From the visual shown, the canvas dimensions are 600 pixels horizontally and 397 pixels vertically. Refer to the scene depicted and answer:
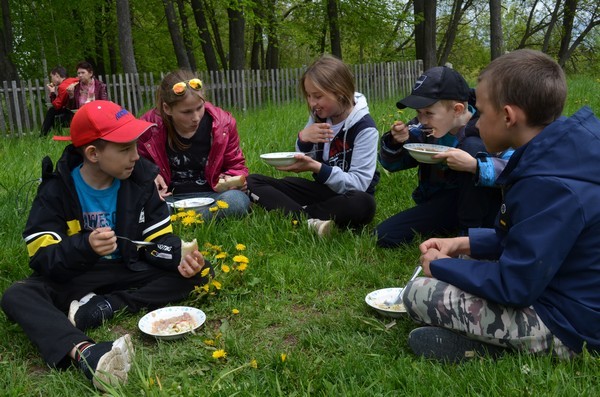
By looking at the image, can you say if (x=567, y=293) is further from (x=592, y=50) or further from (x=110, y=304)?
(x=592, y=50)

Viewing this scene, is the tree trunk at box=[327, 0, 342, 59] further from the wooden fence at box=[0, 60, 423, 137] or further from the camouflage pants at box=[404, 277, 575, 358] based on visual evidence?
the camouflage pants at box=[404, 277, 575, 358]

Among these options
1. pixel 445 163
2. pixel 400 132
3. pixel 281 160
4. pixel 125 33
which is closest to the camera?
pixel 445 163

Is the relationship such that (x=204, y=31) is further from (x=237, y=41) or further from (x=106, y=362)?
(x=106, y=362)

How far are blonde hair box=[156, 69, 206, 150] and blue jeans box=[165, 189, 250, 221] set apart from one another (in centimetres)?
37

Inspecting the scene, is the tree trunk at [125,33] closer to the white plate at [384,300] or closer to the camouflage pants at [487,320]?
the white plate at [384,300]

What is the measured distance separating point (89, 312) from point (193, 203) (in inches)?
53.2

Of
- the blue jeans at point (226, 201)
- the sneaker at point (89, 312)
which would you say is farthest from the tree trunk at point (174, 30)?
the sneaker at point (89, 312)

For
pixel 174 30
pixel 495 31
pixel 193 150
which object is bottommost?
pixel 193 150

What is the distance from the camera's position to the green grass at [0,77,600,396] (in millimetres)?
1941

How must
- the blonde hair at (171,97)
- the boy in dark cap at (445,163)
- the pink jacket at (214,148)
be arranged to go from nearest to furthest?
the boy in dark cap at (445,163) < the blonde hair at (171,97) < the pink jacket at (214,148)

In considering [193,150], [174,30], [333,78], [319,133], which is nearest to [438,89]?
[333,78]

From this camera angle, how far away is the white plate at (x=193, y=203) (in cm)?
374

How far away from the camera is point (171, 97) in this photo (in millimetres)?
3801

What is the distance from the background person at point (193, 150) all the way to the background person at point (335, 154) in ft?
0.88
